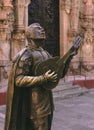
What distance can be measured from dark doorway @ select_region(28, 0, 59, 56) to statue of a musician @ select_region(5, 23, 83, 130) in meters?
9.35

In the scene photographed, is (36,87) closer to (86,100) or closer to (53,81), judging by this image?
(53,81)

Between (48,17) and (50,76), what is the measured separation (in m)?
10.3

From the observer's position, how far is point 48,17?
14.0 m

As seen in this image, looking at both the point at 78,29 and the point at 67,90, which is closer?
the point at 67,90

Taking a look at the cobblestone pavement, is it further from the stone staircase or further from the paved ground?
the stone staircase

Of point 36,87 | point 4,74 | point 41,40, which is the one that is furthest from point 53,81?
point 4,74

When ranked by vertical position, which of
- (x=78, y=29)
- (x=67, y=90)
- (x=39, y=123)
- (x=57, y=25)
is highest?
(x=57, y=25)

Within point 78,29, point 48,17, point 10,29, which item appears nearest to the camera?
point 10,29

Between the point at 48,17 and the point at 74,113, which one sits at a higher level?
the point at 48,17

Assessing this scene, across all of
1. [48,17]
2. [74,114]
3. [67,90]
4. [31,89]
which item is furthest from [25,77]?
[48,17]

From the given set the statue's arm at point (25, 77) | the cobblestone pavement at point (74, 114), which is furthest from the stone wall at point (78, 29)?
the statue's arm at point (25, 77)

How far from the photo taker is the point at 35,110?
3980 mm

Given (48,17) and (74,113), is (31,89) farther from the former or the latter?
(48,17)

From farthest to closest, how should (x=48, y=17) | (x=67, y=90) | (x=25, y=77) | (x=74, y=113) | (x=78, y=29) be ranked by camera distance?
1. (x=78, y=29)
2. (x=48, y=17)
3. (x=67, y=90)
4. (x=74, y=113)
5. (x=25, y=77)
